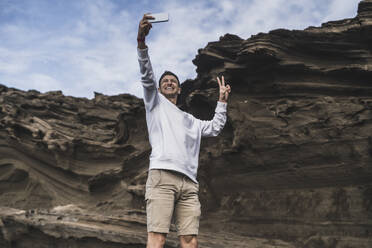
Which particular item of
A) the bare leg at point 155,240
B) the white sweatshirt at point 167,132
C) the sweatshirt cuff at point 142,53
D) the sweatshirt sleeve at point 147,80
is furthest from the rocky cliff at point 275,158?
the sweatshirt cuff at point 142,53

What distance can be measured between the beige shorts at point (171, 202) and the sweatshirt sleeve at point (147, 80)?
838 millimetres

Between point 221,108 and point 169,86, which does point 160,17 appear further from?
point 221,108

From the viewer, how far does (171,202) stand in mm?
3654

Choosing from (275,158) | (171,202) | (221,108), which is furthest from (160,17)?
(275,158)

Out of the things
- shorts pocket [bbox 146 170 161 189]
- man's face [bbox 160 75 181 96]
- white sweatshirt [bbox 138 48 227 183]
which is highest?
man's face [bbox 160 75 181 96]

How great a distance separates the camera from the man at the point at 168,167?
141 inches

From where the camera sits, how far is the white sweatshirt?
3805 mm

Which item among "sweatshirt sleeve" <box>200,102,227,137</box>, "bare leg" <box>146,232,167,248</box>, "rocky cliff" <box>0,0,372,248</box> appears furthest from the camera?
"rocky cliff" <box>0,0,372,248</box>

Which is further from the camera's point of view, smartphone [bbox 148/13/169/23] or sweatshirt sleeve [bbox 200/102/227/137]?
sweatshirt sleeve [bbox 200/102/227/137]

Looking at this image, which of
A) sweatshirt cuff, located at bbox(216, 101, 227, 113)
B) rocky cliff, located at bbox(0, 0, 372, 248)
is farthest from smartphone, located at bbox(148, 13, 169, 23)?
rocky cliff, located at bbox(0, 0, 372, 248)

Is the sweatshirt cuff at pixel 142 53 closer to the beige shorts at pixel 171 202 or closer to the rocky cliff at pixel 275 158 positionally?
the beige shorts at pixel 171 202

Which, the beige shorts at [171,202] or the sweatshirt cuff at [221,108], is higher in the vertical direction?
Result: the sweatshirt cuff at [221,108]

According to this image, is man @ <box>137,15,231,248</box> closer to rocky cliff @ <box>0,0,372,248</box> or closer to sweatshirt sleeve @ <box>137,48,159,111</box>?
sweatshirt sleeve @ <box>137,48,159,111</box>

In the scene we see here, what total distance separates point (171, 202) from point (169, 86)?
4.89 ft
